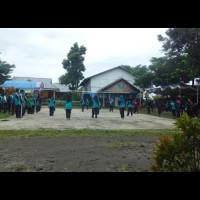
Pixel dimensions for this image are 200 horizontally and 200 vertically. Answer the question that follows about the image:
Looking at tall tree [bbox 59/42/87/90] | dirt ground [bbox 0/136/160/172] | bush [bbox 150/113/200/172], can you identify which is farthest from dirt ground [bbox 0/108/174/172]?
tall tree [bbox 59/42/87/90]

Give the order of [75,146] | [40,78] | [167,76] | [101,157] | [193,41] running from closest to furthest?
[101,157] < [75,146] < [193,41] < [167,76] < [40,78]

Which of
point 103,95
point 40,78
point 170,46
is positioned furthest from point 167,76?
point 40,78

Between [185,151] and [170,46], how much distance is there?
18.4m

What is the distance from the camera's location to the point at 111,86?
34.6 m

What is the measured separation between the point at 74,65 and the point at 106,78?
22.4ft

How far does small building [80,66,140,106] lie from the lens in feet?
113

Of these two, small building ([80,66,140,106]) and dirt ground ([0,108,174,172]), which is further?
small building ([80,66,140,106])

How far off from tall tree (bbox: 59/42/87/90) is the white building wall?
3.70 metres

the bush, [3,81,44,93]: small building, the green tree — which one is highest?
the green tree

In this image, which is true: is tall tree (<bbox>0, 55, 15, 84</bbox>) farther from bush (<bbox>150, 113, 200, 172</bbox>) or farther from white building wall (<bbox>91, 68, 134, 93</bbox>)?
bush (<bbox>150, 113, 200, 172</bbox>)

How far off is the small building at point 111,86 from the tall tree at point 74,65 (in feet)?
10.0

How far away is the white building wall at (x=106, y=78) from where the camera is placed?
37438 mm
